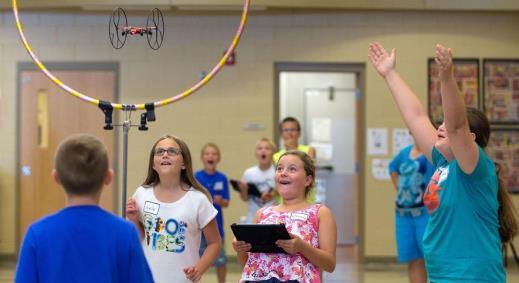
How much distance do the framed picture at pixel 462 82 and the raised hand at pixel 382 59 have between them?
23.0ft

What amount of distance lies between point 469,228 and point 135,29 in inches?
73.0

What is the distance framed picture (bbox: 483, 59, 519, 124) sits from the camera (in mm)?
10812

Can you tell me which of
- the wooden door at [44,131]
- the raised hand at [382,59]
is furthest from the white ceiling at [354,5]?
the raised hand at [382,59]

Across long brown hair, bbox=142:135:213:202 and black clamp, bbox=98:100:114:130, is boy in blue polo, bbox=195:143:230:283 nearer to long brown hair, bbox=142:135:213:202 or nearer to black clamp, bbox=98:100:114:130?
long brown hair, bbox=142:135:213:202

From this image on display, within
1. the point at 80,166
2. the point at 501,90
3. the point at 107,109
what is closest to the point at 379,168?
the point at 501,90

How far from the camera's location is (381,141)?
10.8 meters

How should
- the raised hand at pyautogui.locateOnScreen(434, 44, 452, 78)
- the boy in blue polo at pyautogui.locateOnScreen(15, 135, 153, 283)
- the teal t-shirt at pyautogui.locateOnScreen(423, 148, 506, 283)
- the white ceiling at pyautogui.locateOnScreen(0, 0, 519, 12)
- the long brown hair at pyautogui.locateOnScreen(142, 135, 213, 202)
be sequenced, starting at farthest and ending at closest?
the white ceiling at pyautogui.locateOnScreen(0, 0, 519, 12)
the long brown hair at pyautogui.locateOnScreen(142, 135, 213, 202)
the teal t-shirt at pyautogui.locateOnScreen(423, 148, 506, 283)
the raised hand at pyautogui.locateOnScreen(434, 44, 452, 78)
the boy in blue polo at pyautogui.locateOnScreen(15, 135, 153, 283)

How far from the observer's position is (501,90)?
427 inches

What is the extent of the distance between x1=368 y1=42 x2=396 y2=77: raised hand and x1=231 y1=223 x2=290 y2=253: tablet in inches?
32.4

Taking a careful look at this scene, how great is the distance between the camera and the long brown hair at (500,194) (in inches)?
145

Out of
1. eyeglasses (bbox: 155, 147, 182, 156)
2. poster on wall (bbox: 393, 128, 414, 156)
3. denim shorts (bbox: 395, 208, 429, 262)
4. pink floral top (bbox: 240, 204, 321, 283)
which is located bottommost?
denim shorts (bbox: 395, 208, 429, 262)

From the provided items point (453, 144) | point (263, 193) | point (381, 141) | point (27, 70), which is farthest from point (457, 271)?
point (27, 70)

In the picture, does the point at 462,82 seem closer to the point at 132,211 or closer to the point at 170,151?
the point at 170,151

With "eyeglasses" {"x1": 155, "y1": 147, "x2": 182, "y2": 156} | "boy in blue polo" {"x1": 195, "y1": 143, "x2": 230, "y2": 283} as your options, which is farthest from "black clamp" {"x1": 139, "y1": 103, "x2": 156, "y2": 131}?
"boy in blue polo" {"x1": 195, "y1": 143, "x2": 230, "y2": 283}
